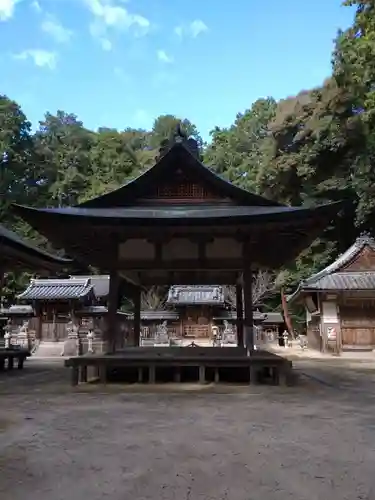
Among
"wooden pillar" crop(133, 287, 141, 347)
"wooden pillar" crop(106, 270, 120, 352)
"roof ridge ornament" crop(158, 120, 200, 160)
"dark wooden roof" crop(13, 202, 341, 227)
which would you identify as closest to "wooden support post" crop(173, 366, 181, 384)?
"wooden pillar" crop(106, 270, 120, 352)

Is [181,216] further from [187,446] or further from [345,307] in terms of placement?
[345,307]

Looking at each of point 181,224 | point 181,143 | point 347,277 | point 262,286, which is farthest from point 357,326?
point 181,224

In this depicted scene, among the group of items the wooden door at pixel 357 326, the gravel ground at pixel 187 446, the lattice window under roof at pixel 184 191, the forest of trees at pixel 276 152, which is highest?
the forest of trees at pixel 276 152

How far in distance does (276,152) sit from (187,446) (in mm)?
36279

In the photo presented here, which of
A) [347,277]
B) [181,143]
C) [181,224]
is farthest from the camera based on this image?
[347,277]

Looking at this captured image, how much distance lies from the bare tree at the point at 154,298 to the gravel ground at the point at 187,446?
3221 cm

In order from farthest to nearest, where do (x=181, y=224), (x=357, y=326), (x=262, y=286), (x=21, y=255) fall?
(x=262, y=286) → (x=357, y=326) → (x=21, y=255) → (x=181, y=224)

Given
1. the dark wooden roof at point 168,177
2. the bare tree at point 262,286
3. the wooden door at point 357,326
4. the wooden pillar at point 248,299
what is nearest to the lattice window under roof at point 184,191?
the dark wooden roof at point 168,177

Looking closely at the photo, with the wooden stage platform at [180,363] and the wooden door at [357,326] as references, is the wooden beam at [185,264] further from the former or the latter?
the wooden door at [357,326]

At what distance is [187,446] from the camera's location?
520 centimetres

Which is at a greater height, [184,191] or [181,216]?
[184,191]

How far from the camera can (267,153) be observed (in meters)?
40.4

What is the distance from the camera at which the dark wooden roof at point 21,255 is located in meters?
12.9

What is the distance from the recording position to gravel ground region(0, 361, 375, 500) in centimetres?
383
